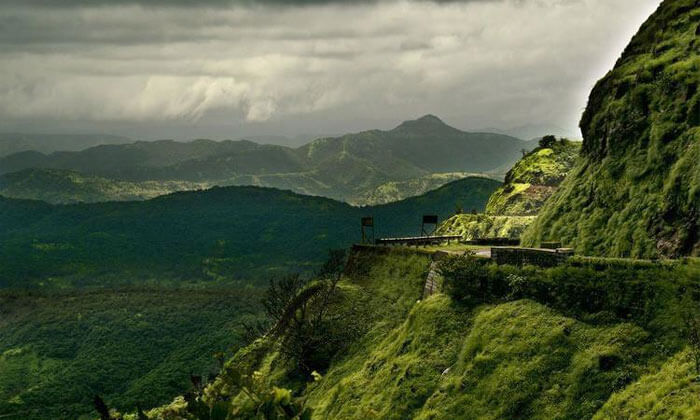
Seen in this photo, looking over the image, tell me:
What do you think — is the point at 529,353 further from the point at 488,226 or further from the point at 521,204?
the point at 521,204

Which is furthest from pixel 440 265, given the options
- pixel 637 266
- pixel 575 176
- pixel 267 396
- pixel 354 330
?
pixel 267 396

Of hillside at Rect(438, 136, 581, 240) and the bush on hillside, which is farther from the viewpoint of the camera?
hillside at Rect(438, 136, 581, 240)

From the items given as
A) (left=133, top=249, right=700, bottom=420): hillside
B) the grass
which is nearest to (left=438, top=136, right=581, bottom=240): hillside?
the grass

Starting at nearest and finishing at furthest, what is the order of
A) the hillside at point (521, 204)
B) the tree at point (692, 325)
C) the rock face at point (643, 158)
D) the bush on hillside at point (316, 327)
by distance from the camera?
1. the tree at point (692, 325)
2. the rock face at point (643, 158)
3. the bush on hillside at point (316, 327)
4. the hillside at point (521, 204)

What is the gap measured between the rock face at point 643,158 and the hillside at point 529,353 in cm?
1204

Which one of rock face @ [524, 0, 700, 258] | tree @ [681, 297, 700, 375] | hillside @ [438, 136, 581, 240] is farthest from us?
hillside @ [438, 136, 581, 240]

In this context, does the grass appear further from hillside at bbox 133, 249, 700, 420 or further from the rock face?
hillside at bbox 133, 249, 700, 420

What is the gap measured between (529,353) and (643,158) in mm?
28450

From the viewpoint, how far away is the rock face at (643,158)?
5525 centimetres

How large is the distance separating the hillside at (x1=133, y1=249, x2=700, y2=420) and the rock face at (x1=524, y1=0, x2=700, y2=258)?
39.5 ft

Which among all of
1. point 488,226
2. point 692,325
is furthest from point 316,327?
point 488,226

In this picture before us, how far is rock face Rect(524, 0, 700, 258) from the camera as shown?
55.2 meters

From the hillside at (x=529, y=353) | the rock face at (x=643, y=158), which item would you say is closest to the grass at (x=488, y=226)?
the rock face at (x=643, y=158)

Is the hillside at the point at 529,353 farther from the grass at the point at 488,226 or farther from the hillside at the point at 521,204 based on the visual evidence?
the hillside at the point at 521,204
